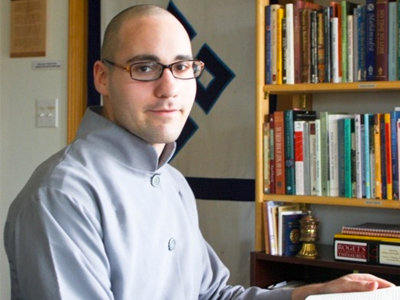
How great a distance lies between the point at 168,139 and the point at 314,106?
52.2 inches

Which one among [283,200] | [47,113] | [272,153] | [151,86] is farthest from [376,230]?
[47,113]

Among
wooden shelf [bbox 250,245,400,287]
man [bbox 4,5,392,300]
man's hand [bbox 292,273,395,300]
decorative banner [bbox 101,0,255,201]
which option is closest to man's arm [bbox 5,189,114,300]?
man [bbox 4,5,392,300]

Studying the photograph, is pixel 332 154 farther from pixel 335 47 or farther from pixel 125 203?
pixel 125 203

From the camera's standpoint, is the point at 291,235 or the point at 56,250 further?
the point at 291,235

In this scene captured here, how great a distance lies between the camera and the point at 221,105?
2.88 m

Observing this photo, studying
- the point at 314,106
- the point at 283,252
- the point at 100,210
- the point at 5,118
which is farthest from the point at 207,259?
the point at 5,118

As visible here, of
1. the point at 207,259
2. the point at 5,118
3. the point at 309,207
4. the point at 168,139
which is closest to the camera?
the point at 168,139

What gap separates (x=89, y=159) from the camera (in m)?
1.39

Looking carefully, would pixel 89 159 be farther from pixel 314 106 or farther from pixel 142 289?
pixel 314 106

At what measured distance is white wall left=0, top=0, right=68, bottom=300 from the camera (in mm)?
3320

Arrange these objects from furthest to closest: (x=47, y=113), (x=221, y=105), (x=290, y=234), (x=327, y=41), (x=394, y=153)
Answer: (x=47, y=113) < (x=221, y=105) < (x=290, y=234) < (x=327, y=41) < (x=394, y=153)

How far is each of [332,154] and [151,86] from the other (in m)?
1.07

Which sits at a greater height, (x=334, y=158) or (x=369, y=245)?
(x=334, y=158)

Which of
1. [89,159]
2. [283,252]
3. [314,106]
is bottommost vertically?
[283,252]
